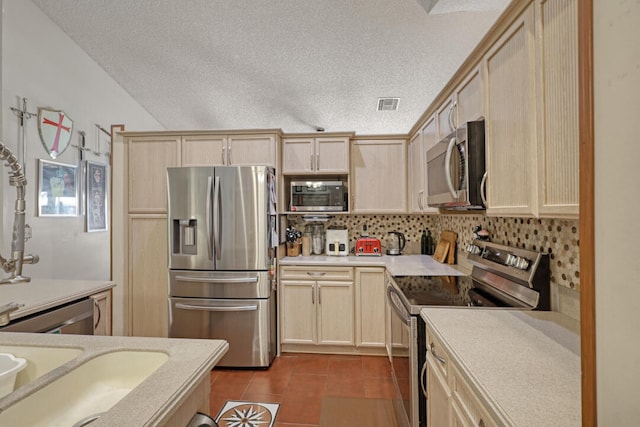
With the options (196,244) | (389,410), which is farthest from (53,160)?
(389,410)

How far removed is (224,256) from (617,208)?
2700 millimetres

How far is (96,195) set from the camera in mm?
3711

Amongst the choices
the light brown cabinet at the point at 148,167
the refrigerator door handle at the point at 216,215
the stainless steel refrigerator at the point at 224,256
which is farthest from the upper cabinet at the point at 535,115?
the light brown cabinet at the point at 148,167

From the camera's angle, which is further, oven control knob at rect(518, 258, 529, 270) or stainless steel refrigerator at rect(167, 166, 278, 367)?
stainless steel refrigerator at rect(167, 166, 278, 367)

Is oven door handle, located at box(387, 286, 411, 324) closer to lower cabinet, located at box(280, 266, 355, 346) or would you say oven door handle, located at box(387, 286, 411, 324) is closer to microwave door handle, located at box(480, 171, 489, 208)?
microwave door handle, located at box(480, 171, 489, 208)

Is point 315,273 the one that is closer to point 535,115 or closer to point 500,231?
point 500,231

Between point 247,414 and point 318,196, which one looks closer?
point 247,414

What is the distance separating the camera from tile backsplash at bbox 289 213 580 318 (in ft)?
4.40

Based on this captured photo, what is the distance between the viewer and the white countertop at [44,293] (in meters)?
1.54

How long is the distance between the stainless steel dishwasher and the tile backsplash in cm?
237

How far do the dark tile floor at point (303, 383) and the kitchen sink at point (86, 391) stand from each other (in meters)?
1.38

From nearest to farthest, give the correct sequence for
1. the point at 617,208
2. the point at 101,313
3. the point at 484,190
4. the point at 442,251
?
1. the point at 617,208
2. the point at 484,190
3. the point at 101,313
4. the point at 442,251

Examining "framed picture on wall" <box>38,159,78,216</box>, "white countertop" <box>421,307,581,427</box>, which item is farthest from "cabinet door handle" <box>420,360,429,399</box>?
"framed picture on wall" <box>38,159,78,216</box>

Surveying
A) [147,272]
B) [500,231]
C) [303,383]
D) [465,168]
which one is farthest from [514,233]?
[147,272]
